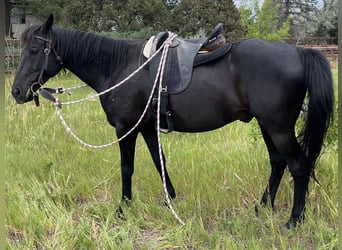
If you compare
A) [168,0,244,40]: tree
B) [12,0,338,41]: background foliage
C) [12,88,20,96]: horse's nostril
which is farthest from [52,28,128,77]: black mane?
[168,0,244,40]: tree

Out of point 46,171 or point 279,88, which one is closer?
point 279,88

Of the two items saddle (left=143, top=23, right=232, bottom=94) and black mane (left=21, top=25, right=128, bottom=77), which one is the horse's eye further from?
saddle (left=143, top=23, right=232, bottom=94)

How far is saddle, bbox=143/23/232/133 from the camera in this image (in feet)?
9.80

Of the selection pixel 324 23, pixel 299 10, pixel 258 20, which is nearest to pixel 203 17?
pixel 258 20

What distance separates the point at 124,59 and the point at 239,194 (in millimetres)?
1574

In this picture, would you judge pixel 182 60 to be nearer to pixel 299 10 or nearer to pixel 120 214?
pixel 120 214

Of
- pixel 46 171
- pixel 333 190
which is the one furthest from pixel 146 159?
pixel 333 190

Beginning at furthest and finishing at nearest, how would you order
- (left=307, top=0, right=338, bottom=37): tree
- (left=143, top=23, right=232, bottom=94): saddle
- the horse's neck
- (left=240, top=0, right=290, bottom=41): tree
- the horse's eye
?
(left=307, top=0, right=338, bottom=37): tree < (left=240, top=0, right=290, bottom=41): tree < the horse's neck < the horse's eye < (left=143, top=23, right=232, bottom=94): saddle

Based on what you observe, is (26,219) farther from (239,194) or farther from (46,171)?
(239,194)

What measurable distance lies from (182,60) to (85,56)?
2.85 feet

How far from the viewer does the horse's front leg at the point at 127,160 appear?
129 inches

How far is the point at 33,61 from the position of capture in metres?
3.14

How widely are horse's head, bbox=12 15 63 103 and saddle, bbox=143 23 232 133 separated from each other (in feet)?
2.85

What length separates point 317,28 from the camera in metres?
25.8
